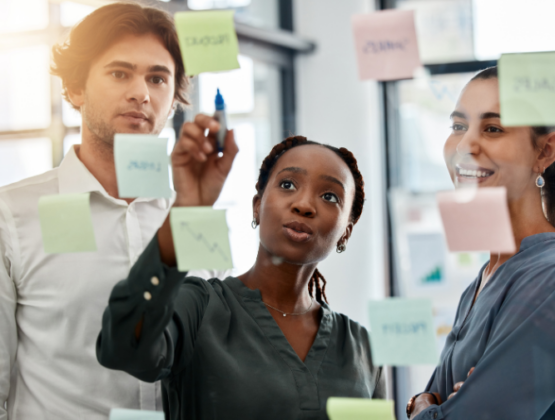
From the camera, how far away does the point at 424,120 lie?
234 cm

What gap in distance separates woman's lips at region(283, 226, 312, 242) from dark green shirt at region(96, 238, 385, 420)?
0.14 meters

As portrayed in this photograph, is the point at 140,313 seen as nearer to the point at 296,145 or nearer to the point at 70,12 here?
the point at 296,145

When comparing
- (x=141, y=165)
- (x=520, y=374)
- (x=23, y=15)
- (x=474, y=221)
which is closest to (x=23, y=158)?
(x=23, y=15)

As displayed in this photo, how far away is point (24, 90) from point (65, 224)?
0.95 meters

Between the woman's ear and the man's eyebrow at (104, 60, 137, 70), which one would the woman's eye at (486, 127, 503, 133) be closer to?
the woman's ear

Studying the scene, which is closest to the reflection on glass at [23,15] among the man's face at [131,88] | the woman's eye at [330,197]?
the man's face at [131,88]

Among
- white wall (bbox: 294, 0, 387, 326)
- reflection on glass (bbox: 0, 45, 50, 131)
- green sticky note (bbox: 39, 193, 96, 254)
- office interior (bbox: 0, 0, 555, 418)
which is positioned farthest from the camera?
white wall (bbox: 294, 0, 387, 326)

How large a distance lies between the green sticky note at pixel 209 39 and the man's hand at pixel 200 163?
0.30 ft

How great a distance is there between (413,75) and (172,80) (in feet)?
1.44

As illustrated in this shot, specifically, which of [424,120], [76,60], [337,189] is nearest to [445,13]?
[424,120]

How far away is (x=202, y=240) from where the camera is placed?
0.82m

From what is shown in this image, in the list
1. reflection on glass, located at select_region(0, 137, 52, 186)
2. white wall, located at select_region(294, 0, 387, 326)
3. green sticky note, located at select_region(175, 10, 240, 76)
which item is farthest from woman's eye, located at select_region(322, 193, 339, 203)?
white wall, located at select_region(294, 0, 387, 326)

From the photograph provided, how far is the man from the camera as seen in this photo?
3.37 feet

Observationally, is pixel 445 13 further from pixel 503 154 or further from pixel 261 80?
pixel 503 154
